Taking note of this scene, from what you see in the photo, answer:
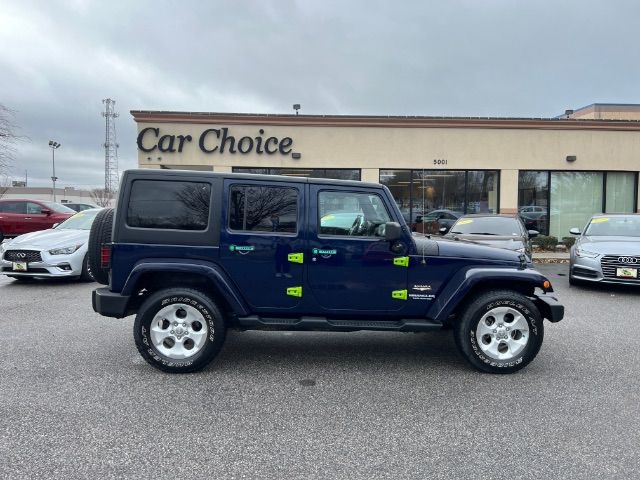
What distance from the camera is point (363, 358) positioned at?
4.89 m

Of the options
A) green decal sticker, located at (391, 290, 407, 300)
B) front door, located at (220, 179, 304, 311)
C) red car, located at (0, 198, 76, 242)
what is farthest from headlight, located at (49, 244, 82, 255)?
red car, located at (0, 198, 76, 242)

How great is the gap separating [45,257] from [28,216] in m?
9.37

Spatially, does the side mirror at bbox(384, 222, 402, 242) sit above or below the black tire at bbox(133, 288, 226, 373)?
above

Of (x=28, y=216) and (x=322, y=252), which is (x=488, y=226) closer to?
(x=322, y=252)

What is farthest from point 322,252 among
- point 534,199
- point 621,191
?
point 621,191

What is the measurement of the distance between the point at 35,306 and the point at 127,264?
388 centimetres

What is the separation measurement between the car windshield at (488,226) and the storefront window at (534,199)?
716 centimetres

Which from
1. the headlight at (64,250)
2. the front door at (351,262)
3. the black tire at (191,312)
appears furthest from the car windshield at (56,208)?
the front door at (351,262)

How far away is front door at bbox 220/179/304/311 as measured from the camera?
4.39 m

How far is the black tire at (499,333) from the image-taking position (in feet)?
14.4

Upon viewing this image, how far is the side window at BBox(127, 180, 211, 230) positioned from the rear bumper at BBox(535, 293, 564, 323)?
3.39m

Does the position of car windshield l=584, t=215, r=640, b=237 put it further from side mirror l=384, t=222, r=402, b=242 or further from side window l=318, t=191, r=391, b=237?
side mirror l=384, t=222, r=402, b=242

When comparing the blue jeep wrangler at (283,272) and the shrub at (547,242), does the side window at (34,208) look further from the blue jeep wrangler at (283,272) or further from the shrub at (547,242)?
the shrub at (547,242)

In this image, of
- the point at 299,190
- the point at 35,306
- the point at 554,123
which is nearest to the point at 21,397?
the point at 299,190
